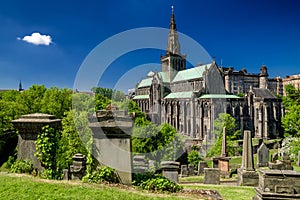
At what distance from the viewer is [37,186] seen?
6605 mm

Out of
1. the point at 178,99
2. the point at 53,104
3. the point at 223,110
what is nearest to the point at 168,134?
the point at 53,104

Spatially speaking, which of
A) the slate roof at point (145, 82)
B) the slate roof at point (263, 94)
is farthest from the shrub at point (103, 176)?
the slate roof at point (145, 82)

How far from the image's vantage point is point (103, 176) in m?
7.43

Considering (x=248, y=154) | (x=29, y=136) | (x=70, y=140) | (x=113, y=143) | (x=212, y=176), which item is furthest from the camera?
(x=70, y=140)

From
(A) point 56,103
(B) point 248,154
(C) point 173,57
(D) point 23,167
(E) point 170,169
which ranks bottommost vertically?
(E) point 170,169

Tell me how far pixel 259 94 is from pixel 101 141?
49.5 metres

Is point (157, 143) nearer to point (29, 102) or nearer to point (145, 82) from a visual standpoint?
point (29, 102)

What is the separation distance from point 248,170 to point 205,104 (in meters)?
35.1

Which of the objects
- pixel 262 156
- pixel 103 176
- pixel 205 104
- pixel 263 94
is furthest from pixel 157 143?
pixel 263 94

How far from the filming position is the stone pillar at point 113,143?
721 centimetres

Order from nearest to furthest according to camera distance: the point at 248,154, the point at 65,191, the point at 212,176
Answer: the point at 65,191, the point at 248,154, the point at 212,176

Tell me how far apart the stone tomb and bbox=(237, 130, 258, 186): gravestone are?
17.6 feet

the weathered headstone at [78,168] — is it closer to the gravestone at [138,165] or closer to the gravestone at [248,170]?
the gravestone at [138,165]

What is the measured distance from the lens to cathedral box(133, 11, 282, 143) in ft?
152
